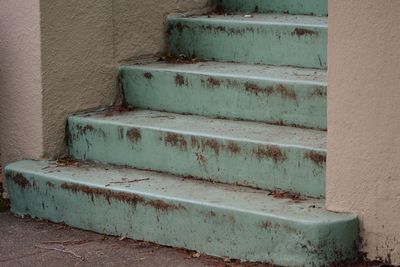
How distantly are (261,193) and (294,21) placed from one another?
1.39 m

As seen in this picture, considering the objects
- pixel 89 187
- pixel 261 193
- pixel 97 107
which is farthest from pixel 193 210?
pixel 97 107

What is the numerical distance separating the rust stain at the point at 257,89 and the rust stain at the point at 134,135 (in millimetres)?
673

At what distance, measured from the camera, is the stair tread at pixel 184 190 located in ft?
16.6

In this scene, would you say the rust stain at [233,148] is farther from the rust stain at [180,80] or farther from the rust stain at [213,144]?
the rust stain at [180,80]

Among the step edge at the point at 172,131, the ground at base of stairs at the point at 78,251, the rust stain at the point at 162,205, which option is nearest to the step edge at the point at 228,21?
the step edge at the point at 172,131

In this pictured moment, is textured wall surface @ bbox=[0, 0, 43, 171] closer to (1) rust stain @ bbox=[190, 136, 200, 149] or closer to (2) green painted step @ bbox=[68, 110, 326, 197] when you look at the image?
(2) green painted step @ bbox=[68, 110, 326, 197]

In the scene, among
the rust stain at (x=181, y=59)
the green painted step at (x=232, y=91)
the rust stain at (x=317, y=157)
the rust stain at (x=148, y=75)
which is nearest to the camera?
the rust stain at (x=317, y=157)

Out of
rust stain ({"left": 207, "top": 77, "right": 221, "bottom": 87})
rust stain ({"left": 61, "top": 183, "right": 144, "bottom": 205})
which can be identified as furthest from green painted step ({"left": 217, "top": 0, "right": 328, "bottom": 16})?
rust stain ({"left": 61, "top": 183, "right": 144, "bottom": 205})

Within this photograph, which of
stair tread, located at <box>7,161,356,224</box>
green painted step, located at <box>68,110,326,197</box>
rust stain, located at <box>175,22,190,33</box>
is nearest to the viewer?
stair tread, located at <box>7,161,356,224</box>

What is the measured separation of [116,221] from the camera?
573 centimetres

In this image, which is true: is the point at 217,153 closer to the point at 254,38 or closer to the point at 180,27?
the point at 254,38

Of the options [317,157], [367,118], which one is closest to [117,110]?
[317,157]

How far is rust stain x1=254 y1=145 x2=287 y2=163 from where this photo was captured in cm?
542

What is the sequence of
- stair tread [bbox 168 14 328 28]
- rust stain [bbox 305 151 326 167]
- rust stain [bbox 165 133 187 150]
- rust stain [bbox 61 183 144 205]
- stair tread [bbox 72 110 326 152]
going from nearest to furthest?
rust stain [bbox 305 151 326 167] < stair tread [bbox 72 110 326 152] < rust stain [bbox 61 183 144 205] < rust stain [bbox 165 133 187 150] < stair tread [bbox 168 14 328 28]
